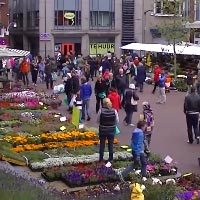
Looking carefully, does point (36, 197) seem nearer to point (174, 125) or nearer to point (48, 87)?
point (174, 125)

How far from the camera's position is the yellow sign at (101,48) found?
59.8 metres

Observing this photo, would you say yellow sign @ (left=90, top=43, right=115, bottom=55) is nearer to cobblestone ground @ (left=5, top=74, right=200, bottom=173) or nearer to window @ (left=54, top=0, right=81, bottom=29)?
window @ (left=54, top=0, right=81, bottom=29)

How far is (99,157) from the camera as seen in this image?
46.4 feet

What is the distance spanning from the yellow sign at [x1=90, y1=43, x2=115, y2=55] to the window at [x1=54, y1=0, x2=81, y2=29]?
2733 millimetres

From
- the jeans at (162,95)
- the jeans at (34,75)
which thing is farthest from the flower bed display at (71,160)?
the jeans at (34,75)

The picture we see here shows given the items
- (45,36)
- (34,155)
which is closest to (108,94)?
(34,155)

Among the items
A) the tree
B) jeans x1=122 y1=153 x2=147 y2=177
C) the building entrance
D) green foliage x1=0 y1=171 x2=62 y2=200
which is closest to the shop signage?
the building entrance

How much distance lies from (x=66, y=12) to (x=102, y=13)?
3.99 metres

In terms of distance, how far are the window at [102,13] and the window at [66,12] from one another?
171cm

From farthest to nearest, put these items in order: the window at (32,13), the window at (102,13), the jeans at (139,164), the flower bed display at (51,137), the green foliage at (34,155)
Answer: the window at (32,13) → the window at (102,13) → the flower bed display at (51,137) → the green foliage at (34,155) → the jeans at (139,164)

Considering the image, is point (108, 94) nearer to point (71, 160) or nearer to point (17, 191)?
point (71, 160)

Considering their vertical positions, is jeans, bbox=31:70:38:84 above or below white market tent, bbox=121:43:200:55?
below

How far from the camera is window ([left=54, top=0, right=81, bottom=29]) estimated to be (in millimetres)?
58938

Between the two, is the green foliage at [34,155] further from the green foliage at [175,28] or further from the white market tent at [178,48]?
the white market tent at [178,48]
